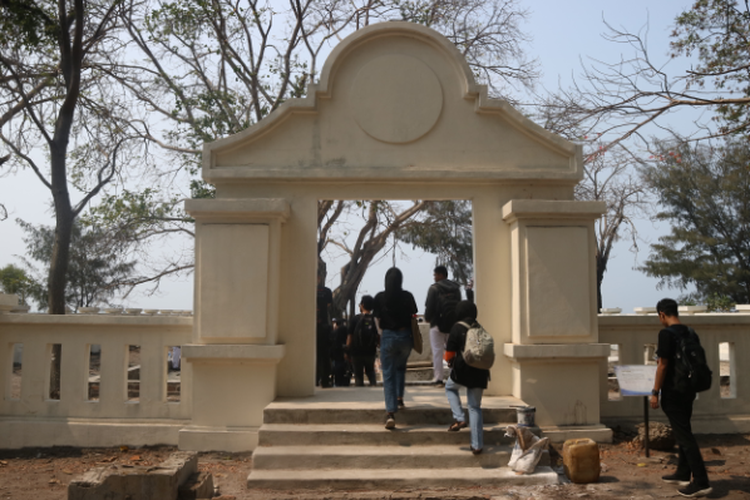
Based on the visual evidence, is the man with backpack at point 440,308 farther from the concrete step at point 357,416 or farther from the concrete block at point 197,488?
the concrete block at point 197,488

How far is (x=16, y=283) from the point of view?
2580 cm

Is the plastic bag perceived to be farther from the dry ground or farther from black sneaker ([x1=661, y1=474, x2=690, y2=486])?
black sneaker ([x1=661, y1=474, x2=690, y2=486])

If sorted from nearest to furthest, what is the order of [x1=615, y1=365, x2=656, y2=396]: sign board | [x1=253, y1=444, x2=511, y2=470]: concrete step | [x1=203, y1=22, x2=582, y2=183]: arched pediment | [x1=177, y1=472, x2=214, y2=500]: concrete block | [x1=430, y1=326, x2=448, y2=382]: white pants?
[x1=177, y1=472, x2=214, y2=500]: concrete block
[x1=253, y1=444, x2=511, y2=470]: concrete step
[x1=615, y1=365, x2=656, y2=396]: sign board
[x1=203, y1=22, x2=582, y2=183]: arched pediment
[x1=430, y1=326, x2=448, y2=382]: white pants

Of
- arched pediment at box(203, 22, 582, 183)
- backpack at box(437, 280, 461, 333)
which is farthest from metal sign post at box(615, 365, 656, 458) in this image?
arched pediment at box(203, 22, 582, 183)

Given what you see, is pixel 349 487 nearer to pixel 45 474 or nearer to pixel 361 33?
pixel 45 474

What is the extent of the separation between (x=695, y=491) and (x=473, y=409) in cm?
224

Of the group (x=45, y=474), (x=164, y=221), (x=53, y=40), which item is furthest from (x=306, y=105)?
(x=164, y=221)

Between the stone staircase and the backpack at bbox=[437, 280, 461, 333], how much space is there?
135 centimetres

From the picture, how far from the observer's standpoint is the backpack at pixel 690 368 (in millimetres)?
6188

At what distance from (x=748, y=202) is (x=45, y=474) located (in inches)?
1249

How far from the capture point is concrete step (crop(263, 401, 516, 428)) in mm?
7406

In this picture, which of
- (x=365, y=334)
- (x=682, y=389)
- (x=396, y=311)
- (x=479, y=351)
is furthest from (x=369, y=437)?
(x=682, y=389)

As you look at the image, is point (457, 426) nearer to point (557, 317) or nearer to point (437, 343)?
point (557, 317)

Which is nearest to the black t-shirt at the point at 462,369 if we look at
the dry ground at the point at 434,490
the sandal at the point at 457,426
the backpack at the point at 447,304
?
the sandal at the point at 457,426
